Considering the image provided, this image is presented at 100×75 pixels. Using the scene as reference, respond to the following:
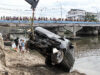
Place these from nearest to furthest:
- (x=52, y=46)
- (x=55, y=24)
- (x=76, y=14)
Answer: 1. (x=52, y=46)
2. (x=55, y=24)
3. (x=76, y=14)

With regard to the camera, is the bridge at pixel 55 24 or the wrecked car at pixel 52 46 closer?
the wrecked car at pixel 52 46

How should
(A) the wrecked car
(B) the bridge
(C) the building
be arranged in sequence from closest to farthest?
1. (A) the wrecked car
2. (B) the bridge
3. (C) the building

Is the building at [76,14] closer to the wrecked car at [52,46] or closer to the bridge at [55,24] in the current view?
the bridge at [55,24]

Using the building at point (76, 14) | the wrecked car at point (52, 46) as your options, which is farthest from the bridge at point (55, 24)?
the building at point (76, 14)

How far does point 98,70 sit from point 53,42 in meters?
6.46

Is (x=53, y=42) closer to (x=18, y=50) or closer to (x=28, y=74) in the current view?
(x=28, y=74)

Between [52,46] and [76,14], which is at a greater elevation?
[76,14]

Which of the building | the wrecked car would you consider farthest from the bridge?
the building

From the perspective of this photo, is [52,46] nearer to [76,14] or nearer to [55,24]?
[55,24]

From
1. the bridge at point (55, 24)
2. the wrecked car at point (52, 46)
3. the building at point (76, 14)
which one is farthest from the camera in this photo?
the building at point (76, 14)

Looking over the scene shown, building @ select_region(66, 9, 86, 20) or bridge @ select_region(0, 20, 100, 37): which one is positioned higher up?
building @ select_region(66, 9, 86, 20)

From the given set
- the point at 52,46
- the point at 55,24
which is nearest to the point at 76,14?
the point at 55,24

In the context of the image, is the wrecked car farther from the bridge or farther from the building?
the building

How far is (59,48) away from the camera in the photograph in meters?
9.78
